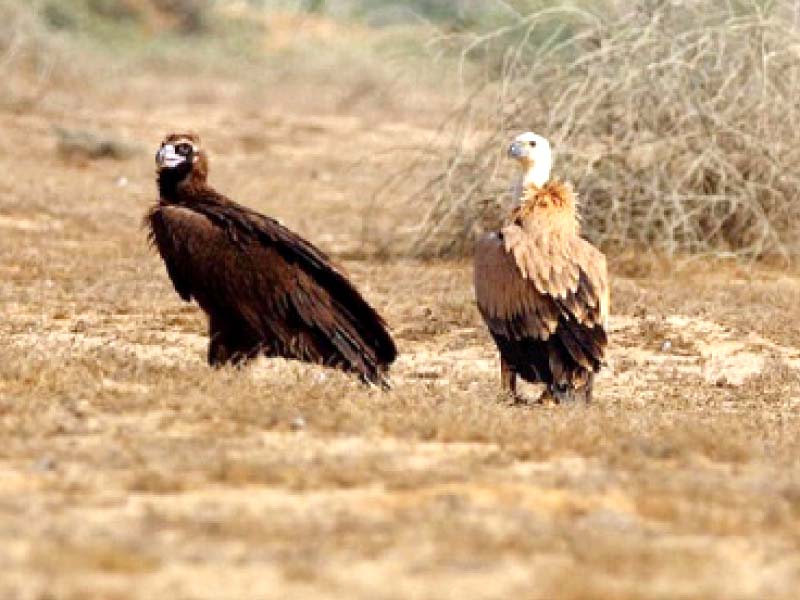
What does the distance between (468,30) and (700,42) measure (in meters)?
2.44

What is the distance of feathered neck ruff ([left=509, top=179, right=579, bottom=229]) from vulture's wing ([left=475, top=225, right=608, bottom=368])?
0.14 metres

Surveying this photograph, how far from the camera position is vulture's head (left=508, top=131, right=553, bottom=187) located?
1020cm

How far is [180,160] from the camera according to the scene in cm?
968

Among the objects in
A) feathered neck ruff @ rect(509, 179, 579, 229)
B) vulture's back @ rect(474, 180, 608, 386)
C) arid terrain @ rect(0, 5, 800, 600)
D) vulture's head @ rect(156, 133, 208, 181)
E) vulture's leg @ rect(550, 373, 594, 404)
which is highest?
vulture's head @ rect(156, 133, 208, 181)

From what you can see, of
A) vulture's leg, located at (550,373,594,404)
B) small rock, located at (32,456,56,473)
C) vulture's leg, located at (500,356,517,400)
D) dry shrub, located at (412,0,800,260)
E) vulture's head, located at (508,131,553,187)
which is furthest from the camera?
dry shrub, located at (412,0,800,260)

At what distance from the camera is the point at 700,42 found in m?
15.5

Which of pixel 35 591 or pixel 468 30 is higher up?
pixel 468 30

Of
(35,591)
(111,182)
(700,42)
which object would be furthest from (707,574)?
(111,182)

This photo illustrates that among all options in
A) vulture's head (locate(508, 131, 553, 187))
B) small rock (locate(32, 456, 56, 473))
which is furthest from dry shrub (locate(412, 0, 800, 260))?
small rock (locate(32, 456, 56, 473))

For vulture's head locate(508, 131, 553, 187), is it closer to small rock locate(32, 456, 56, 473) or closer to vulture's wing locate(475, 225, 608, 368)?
vulture's wing locate(475, 225, 608, 368)

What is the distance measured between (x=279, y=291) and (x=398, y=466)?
2792mm

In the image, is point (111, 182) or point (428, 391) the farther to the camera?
point (111, 182)

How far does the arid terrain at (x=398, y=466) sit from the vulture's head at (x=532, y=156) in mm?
1211

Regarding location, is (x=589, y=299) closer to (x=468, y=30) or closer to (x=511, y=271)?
(x=511, y=271)
